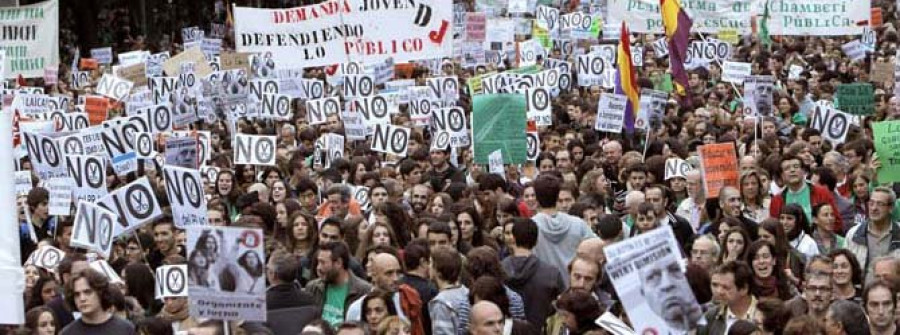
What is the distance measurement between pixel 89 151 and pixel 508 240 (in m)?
6.40

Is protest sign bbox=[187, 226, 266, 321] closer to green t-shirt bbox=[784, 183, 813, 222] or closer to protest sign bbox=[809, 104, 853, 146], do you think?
green t-shirt bbox=[784, 183, 813, 222]

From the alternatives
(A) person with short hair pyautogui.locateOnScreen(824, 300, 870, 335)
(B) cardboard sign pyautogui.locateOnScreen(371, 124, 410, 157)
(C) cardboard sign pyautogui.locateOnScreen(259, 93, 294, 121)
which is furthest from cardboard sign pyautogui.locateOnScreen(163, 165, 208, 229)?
(C) cardboard sign pyautogui.locateOnScreen(259, 93, 294, 121)

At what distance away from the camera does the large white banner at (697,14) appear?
29.5 m

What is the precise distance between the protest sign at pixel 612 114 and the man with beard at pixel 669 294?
1191 centimetres

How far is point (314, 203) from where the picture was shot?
15.9 m

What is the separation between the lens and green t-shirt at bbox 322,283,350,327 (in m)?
11.1

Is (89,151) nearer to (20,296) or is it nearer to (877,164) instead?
(877,164)

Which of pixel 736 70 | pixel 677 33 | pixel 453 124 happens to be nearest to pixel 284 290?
pixel 453 124

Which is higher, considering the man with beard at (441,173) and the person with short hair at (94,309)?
the person with short hair at (94,309)

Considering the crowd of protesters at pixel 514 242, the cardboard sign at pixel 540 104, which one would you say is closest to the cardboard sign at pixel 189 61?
the cardboard sign at pixel 540 104

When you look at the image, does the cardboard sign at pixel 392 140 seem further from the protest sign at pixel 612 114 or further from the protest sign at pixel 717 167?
the protest sign at pixel 717 167

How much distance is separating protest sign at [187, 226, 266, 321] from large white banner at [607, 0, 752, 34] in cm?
1974

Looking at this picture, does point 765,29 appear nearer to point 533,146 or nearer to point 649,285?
point 533,146

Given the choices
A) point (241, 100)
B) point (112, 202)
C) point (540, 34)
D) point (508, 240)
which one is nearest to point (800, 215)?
point (508, 240)
